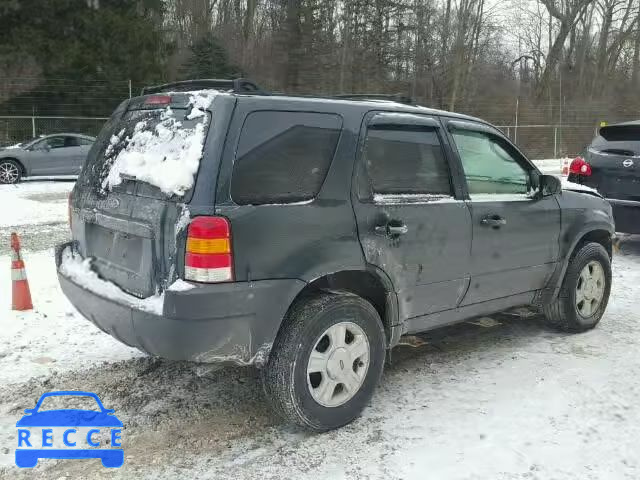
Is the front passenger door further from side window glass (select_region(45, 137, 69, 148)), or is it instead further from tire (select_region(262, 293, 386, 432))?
side window glass (select_region(45, 137, 69, 148))

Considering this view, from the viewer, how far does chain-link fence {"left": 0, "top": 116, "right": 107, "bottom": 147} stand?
21641mm

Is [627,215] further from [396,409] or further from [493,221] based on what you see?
[396,409]

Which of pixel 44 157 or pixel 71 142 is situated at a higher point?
pixel 71 142

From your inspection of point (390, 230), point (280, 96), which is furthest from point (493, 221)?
point (280, 96)

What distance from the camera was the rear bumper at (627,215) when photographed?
751 cm

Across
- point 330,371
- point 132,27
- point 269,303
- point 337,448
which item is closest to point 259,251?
point 269,303

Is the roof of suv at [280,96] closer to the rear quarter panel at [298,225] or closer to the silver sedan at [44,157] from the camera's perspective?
the rear quarter panel at [298,225]

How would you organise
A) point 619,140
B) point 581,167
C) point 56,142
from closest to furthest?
point 619,140 → point 581,167 → point 56,142

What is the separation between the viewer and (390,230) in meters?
3.60

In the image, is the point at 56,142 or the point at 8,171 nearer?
the point at 8,171

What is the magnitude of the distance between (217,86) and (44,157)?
14.8 metres

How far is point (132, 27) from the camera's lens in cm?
2288

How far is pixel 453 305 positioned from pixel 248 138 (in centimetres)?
185

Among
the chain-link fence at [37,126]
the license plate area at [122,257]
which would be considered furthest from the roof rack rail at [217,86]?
the chain-link fence at [37,126]
